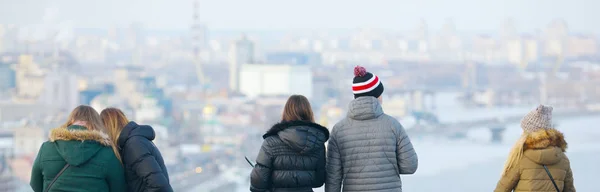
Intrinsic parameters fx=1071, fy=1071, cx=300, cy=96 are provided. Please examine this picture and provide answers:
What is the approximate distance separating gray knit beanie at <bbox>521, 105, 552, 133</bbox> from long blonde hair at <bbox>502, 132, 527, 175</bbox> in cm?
1

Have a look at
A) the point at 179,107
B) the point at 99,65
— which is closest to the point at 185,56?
the point at 99,65

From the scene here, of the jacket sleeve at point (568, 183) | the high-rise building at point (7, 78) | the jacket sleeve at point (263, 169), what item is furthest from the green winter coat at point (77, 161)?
the high-rise building at point (7, 78)

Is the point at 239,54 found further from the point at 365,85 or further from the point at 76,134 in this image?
the point at 76,134

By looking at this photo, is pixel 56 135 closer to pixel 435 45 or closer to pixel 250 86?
pixel 250 86

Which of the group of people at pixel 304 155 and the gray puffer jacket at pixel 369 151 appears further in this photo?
the gray puffer jacket at pixel 369 151

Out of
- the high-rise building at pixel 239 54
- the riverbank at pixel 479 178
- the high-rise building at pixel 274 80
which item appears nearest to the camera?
the riverbank at pixel 479 178

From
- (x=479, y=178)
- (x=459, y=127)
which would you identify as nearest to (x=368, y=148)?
(x=479, y=178)

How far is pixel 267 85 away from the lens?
1091 inches

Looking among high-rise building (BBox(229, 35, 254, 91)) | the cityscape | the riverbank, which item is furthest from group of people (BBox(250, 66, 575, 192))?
high-rise building (BBox(229, 35, 254, 91))

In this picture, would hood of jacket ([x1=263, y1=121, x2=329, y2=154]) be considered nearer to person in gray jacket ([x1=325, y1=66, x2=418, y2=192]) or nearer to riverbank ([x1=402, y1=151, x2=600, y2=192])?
person in gray jacket ([x1=325, y1=66, x2=418, y2=192])

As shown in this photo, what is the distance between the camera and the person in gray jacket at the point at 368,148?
166cm

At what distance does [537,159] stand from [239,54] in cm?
2836

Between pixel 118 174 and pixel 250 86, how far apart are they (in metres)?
26.0

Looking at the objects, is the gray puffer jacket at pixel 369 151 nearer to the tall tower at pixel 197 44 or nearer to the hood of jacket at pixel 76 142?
the hood of jacket at pixel 76 142
